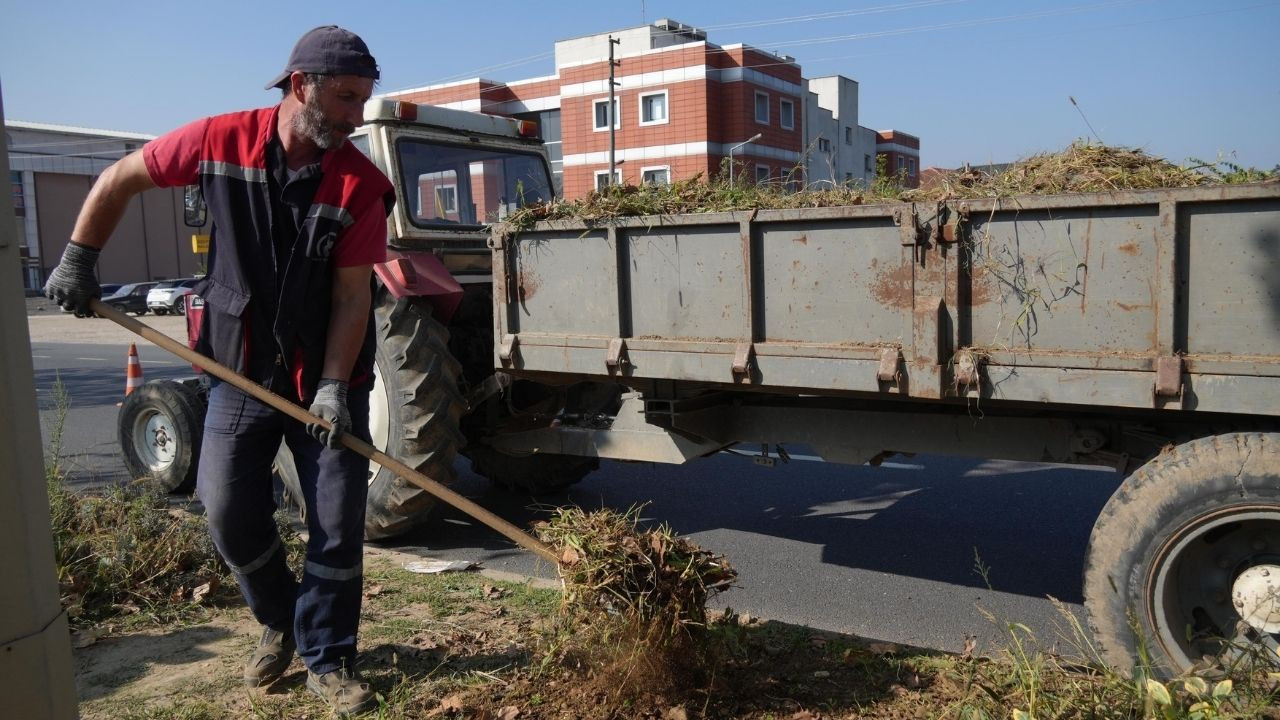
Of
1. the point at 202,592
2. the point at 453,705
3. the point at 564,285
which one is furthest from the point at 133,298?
the point at 453,705

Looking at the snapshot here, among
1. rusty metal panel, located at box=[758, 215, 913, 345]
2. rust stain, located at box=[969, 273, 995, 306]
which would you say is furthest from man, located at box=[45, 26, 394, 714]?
rust stain, located at box=[969, 273, 995, 306]

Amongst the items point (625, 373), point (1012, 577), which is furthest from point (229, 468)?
point (1012, 577)

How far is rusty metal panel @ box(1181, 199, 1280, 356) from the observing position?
3098mm

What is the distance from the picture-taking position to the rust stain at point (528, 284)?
15.8 feet

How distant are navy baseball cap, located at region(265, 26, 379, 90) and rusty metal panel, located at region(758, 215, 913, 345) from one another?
1702 mm

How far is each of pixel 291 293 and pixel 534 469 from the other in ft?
11.4

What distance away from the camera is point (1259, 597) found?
127 inches

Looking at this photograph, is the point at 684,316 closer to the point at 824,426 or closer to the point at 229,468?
the point at 824,426

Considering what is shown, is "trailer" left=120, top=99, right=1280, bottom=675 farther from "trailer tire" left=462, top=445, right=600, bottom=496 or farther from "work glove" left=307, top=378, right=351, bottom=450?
"work glove" left=307, top=378, right=351, bottom=450

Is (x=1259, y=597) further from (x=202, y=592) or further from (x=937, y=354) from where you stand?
(x=202, y=592)

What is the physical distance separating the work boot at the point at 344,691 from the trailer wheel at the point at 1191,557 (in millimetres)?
2503

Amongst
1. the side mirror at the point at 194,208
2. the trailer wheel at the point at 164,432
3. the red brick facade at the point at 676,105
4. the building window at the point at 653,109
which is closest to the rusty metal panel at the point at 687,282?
the side mirror at the point at 194,208

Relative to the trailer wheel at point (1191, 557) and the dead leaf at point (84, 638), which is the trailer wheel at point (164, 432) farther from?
the trailer wheel at point (1191, 557)

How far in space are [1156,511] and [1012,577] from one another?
1.84 meters
